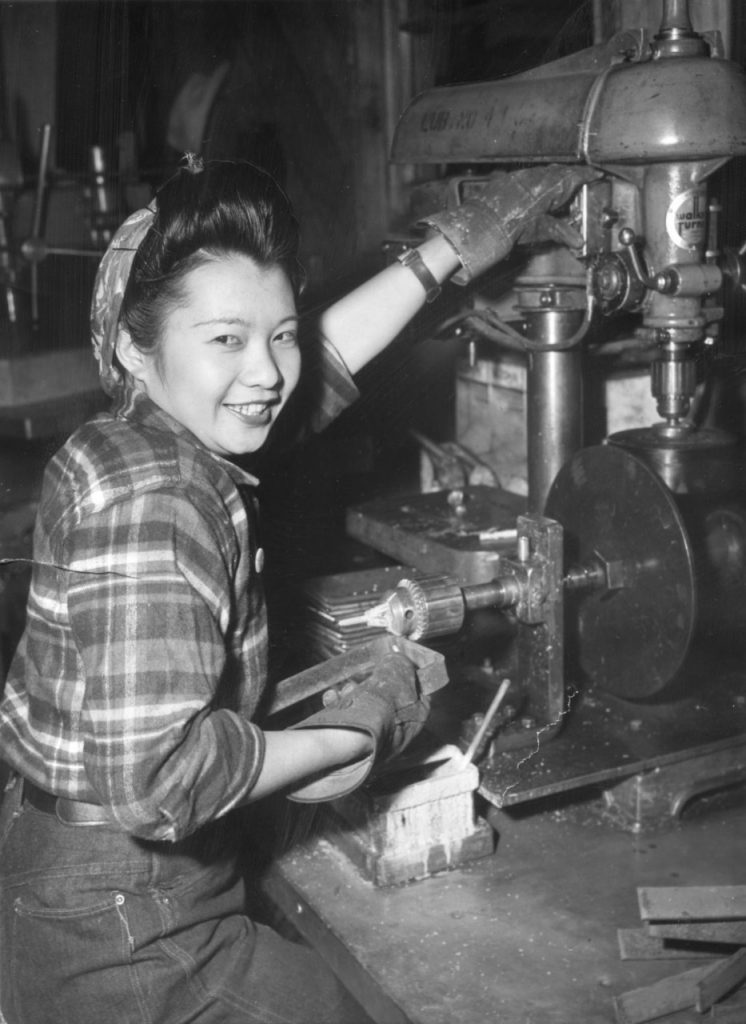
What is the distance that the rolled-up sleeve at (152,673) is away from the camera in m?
0.99

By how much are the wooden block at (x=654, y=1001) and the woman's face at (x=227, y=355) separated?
0.75 meters

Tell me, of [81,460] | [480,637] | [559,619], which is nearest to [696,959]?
[559,619]

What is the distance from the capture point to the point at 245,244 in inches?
44.9

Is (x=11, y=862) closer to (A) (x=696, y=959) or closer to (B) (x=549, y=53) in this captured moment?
(A) (x=696, y=959)

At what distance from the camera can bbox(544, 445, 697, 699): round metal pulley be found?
1437mm

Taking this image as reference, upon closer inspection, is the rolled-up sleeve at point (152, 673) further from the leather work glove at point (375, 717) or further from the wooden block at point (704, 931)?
the wooden block at point (704, 931)

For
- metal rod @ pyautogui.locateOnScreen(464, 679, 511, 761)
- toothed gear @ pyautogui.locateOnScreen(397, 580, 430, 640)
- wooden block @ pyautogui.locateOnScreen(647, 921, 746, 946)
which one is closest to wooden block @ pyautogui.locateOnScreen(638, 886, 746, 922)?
wooden block @ pyautogui.locateOnScreen(647, 921, 746, 946)

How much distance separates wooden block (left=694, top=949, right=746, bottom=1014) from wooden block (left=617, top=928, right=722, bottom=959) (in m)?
0.08

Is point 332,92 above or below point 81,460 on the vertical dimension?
above

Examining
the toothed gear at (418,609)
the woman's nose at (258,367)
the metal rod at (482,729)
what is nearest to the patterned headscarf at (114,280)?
the woman's nose at (258,367)

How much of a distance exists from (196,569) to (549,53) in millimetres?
1294

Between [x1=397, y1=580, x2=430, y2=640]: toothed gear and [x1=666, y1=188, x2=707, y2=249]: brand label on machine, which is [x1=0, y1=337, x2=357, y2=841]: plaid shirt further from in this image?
[x1=666, y1=188, x2=707, y2=249]: brand label on machine

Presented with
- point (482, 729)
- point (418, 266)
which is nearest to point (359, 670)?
→ point (482, 729)

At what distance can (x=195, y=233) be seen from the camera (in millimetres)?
1123
